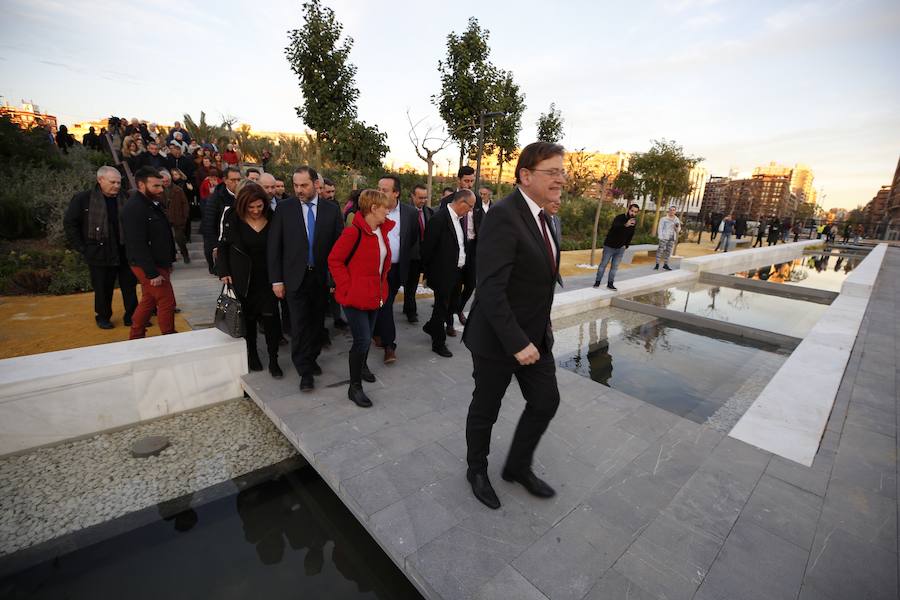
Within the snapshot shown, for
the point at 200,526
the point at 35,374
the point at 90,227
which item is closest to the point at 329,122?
the point at 90,227

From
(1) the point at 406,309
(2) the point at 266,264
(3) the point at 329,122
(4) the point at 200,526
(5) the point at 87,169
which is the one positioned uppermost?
(3) the point at 329,122

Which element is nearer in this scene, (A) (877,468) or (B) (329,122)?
(A) (877,468)

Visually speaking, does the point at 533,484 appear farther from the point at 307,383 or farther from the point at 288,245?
the point at 288,245

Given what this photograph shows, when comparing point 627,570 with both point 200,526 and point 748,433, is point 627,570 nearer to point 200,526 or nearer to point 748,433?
point 748,433

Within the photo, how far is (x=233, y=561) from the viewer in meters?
2.19

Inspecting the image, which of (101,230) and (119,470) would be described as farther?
(101,230)

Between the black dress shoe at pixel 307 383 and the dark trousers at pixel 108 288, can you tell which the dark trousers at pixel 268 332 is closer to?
the black dress shoe at pixel 307 383

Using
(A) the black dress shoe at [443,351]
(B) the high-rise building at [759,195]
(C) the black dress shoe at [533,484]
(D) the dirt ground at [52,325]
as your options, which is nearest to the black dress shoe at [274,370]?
(A) the black dress shoe at [443,351]

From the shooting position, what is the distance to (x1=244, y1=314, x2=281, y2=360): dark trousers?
3768mm

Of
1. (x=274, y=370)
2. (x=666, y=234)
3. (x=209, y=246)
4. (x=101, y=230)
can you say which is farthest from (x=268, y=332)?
(x=666, y=234)

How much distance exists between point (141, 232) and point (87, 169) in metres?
8.71

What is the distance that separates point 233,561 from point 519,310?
6.81 feet

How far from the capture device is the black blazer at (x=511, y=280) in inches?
76.4

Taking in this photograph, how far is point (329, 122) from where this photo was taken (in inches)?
616
